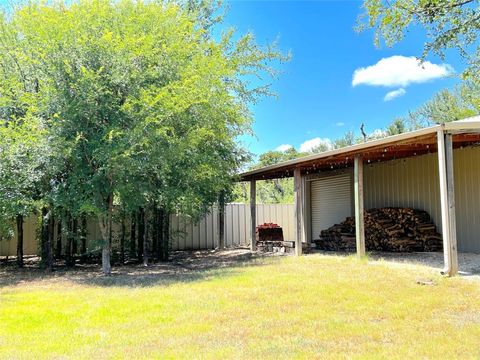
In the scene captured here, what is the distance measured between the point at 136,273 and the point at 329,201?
8036 millimetres

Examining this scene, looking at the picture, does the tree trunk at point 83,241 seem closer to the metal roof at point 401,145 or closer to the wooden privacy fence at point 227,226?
the wooden privacy fence at point 227,226

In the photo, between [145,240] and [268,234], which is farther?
[268,234]

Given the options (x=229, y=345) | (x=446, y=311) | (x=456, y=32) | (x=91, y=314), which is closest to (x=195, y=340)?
(x=229, y=345)

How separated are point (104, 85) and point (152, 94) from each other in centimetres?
99

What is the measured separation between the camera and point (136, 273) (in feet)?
33.2

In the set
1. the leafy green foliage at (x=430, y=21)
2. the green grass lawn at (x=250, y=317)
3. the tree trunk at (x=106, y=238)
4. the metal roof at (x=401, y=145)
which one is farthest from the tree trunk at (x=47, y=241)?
the leafy green foliage at (x=430, y=21)

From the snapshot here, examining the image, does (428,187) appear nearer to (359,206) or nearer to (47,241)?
(359,206)

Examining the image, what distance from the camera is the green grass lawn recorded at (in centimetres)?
421

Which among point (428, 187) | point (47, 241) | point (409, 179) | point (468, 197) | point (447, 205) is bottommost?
point (47, 241)

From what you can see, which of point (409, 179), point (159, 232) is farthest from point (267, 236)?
point (409, 179)

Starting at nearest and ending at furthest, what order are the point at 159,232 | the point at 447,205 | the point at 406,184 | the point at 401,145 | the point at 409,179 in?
the point at 447,205, the point at 401,145, the point at 409,179, the point at 406,184, the point at 159,232

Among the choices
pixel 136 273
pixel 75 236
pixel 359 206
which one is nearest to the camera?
pixel 136 273

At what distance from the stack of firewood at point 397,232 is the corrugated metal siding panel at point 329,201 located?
1.80 meters

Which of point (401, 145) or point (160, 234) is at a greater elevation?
point (401, 145)
